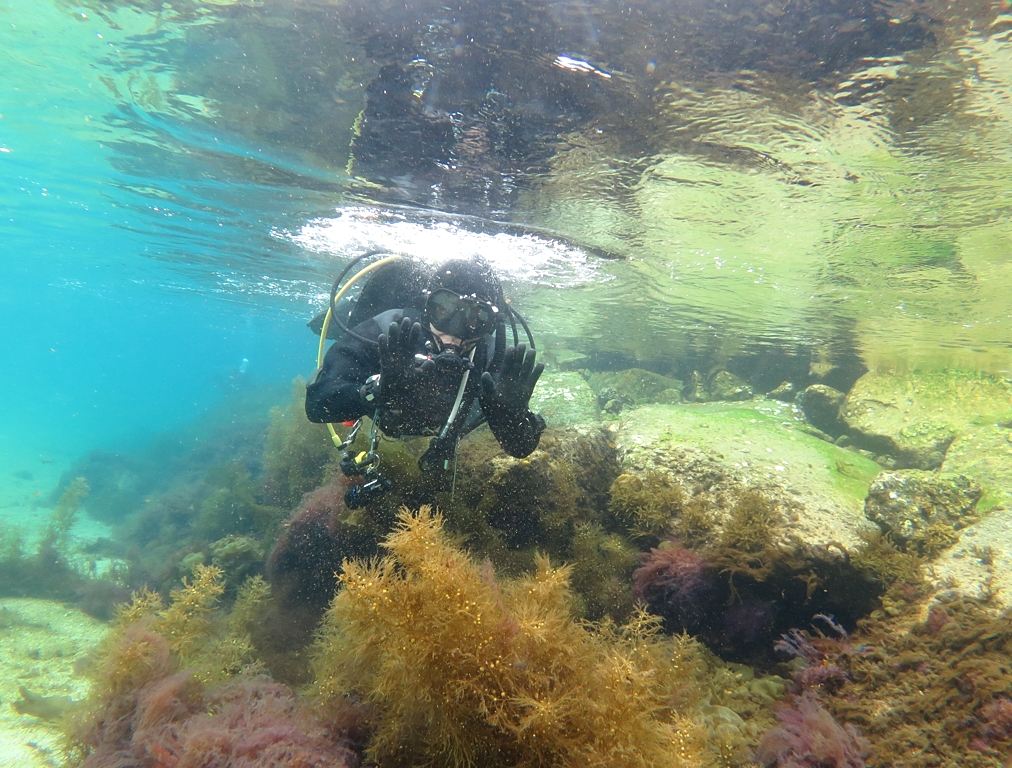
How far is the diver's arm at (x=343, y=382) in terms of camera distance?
4.02m

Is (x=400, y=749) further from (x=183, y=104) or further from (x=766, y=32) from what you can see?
(x=183, y=104)

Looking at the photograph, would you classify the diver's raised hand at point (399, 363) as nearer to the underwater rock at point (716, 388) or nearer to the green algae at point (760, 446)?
the green algae at point (760, 446)

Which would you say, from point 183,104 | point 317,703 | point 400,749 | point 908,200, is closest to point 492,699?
point 400,749

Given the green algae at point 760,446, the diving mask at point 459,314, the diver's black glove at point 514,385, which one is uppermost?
the diving mask at point 459,314

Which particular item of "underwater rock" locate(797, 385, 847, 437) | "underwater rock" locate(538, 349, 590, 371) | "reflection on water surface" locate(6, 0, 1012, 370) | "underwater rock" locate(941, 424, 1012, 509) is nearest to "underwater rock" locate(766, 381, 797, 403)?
"underwater rock" locate(797, 385, 847, 437)

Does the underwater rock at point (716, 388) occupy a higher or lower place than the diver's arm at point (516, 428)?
lower

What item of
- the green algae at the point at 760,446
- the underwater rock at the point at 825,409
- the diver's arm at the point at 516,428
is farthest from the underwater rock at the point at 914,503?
the underwater rock at the point at 825,409

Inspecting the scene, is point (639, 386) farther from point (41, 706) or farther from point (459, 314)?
point (41, 706)

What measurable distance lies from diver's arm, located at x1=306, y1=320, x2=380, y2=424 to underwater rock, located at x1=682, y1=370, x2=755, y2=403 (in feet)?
42.1

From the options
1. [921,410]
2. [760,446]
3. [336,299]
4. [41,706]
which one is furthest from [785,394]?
[41,706]

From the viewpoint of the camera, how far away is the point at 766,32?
4723mm

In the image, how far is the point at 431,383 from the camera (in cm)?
386

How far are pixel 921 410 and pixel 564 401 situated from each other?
891 cm

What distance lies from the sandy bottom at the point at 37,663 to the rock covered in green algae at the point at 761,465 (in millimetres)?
6819
